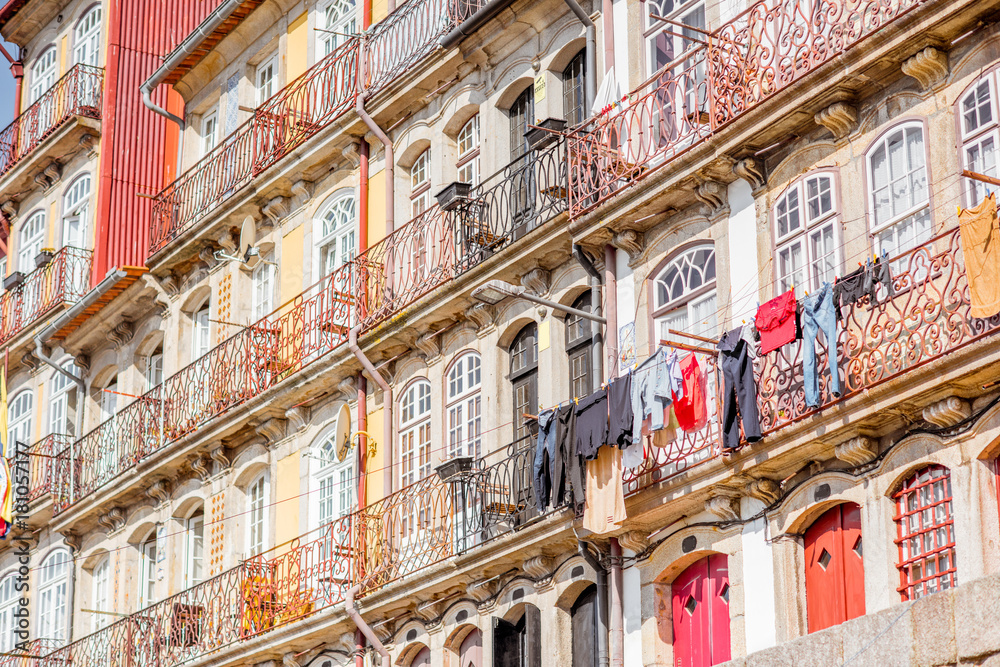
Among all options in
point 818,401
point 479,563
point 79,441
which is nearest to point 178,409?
point 79,441

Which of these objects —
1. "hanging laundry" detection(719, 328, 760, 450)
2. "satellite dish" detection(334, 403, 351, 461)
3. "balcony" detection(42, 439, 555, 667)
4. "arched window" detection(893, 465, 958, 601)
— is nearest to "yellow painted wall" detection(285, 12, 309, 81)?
"satellite dish" detection(334, 403, 351, 461)

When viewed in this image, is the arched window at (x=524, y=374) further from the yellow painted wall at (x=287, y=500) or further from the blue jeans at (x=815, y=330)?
the blue jeans at (x=815, y=330)

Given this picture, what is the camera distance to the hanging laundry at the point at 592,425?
63.6ft

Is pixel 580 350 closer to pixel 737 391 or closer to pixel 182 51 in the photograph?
pixel 737 391

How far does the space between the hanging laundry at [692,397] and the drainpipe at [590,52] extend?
4719mm

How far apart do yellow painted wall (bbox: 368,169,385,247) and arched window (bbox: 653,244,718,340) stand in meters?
6.24

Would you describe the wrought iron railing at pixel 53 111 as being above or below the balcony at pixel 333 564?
above

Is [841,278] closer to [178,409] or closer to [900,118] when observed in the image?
[900,118]

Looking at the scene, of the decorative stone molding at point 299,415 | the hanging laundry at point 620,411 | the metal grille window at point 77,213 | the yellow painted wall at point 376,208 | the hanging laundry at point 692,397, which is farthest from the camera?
the metal grille window at point 77,213

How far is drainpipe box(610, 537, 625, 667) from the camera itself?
65.2 feet

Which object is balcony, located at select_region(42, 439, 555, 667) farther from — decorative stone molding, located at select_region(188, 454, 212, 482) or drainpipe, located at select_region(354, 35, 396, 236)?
drainpipe, located at select_region(354, 35, 396, 236)

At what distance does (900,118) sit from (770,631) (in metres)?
4.90

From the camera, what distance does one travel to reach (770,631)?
59.6ft

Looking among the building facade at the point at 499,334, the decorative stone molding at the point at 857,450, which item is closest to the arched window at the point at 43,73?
the building facade at the point at 499,334
